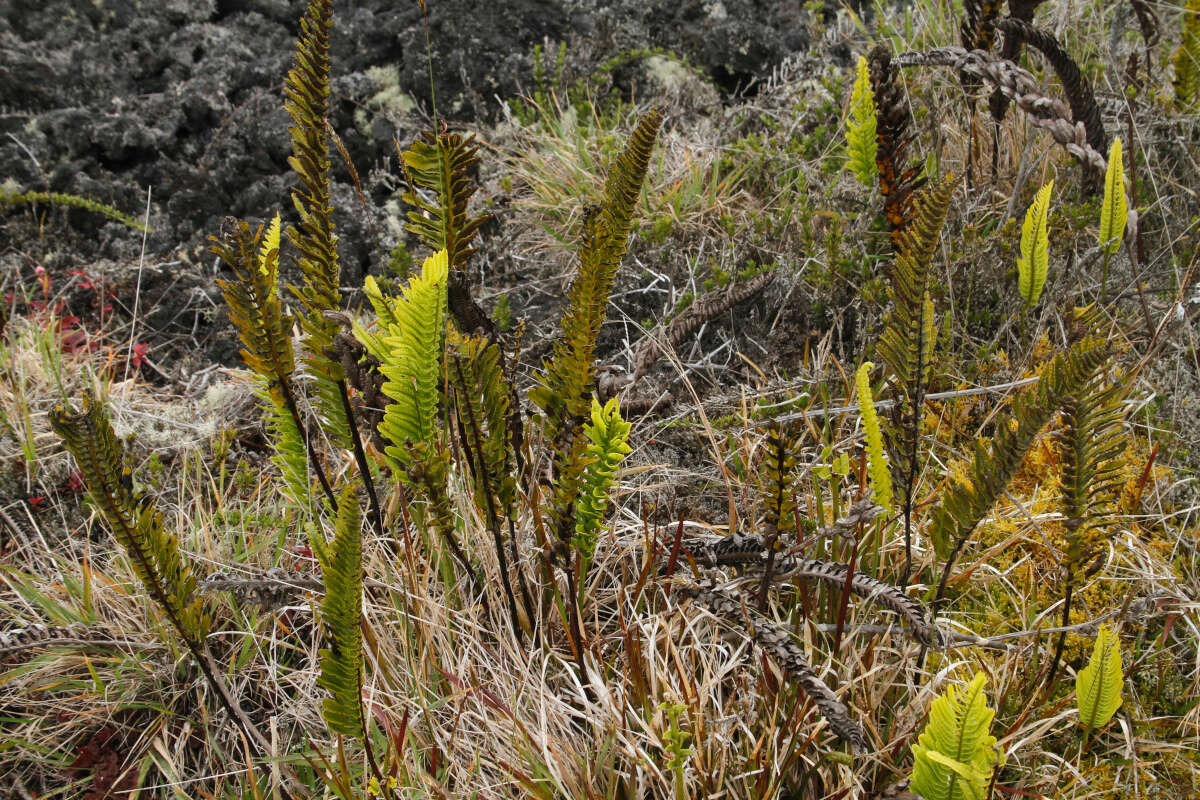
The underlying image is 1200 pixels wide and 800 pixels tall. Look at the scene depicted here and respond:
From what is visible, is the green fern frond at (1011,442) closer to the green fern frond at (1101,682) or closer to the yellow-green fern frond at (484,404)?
the green fern frond at (1101,682)

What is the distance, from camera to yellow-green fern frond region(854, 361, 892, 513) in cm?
170

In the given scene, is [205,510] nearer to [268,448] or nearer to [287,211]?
[268,448]

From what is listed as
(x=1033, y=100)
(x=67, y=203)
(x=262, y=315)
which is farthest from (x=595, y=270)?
(x=67, y=203)

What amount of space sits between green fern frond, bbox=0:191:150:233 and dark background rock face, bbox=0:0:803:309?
2.5 inches

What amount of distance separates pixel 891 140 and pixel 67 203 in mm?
3127

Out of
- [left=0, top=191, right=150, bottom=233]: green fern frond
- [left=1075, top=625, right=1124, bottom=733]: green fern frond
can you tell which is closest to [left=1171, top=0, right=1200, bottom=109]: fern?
[left=1075, top=625, right=1124, bottom=733]: green fern frond

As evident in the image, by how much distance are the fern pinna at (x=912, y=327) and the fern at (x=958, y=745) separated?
560 millimetres

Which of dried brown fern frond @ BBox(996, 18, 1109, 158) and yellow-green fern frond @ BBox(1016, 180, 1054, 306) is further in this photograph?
dried brown fern frond @ BBox(996, 18, 1109, 158)

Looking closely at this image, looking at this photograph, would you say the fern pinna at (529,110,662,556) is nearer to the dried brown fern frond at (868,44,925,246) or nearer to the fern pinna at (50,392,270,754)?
the fern pinna at (50,392,270,754)

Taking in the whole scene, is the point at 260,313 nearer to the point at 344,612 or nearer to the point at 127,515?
the point at 127,515

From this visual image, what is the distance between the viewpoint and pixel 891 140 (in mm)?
2275

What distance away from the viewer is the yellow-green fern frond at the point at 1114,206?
2.17 meters

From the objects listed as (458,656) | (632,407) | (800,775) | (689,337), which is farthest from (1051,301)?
(458,656)

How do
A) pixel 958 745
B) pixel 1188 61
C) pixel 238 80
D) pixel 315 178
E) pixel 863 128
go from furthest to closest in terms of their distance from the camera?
pixel 238 80 → pixel 1188 61 → pixel 863 128 → pixel 315 178 → pixel 958 745
